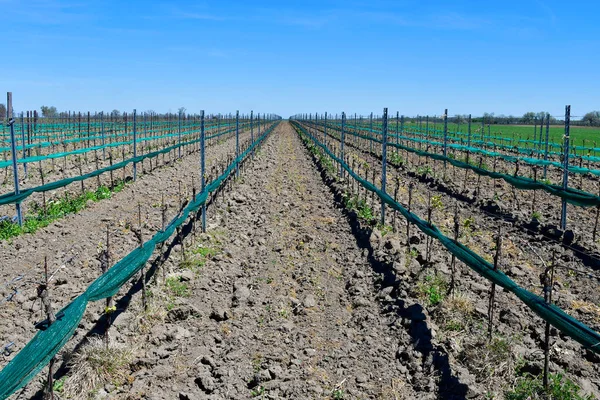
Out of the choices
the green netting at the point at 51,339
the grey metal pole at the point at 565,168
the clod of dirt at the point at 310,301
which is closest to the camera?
the green netting at the point at 51,339

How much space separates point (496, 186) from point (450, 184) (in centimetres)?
114

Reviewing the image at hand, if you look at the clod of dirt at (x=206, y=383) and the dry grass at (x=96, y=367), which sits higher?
the dry grass at (x=96, y=367)

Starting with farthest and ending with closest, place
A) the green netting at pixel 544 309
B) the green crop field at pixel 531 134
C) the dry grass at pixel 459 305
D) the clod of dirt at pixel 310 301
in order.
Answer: the green crop field at pixel 531 134 < the clod of dirt at pixel 310 301 < the dry grass at pixel 459 305 < the green netting at pixel 544 309

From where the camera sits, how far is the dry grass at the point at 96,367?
3.98m

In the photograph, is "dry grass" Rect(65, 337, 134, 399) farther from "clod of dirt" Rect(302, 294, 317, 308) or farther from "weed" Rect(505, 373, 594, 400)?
"weed" Rect(505, 373, 594, 400)

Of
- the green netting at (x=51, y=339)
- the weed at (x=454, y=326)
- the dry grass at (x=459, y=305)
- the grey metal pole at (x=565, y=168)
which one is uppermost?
the grey metal pole at (x=565, y=168)

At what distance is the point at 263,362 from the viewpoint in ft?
15.2

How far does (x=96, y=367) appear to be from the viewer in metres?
4.18

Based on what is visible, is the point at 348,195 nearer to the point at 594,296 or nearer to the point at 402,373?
the point at 594,296

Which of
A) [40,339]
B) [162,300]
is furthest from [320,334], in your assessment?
[40,339]

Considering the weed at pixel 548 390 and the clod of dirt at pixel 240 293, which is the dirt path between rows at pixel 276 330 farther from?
the weed at pixel 548 390

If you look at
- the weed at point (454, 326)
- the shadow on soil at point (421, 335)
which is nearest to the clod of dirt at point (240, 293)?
the shadow on soil at point (421, 335)

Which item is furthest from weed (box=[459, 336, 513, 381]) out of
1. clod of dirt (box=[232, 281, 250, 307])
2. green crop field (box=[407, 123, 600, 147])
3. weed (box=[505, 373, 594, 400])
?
green crop field (box=[407, 123, 600, 147])

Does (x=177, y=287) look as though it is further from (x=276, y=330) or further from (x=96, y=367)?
(x=96, y=367)
